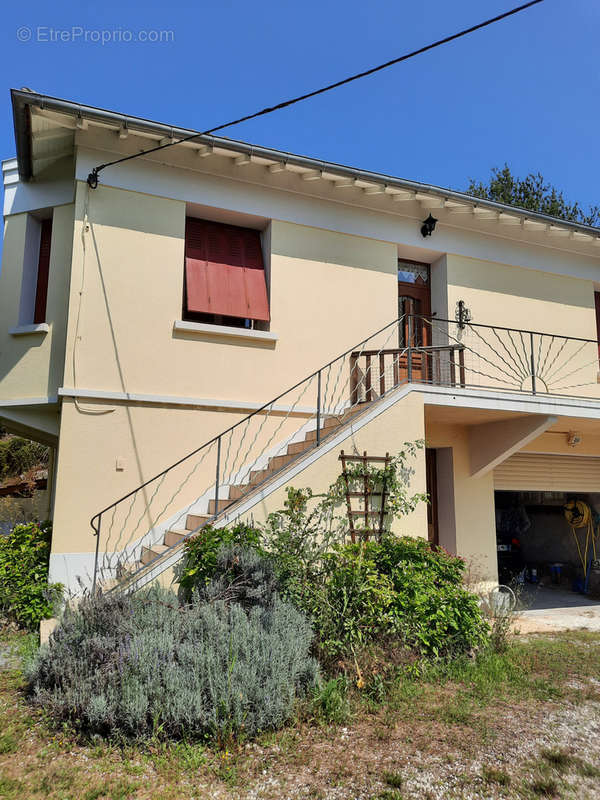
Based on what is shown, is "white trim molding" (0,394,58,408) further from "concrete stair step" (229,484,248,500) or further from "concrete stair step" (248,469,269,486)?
"concrete stair step" (248,469,269,486)

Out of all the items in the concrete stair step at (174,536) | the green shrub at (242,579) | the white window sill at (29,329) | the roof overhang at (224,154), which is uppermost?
the roof overhang at (224,154)

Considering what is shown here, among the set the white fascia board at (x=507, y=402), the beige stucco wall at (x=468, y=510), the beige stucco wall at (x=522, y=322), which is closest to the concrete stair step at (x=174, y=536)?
the white fascia board at (x=507, y=402)

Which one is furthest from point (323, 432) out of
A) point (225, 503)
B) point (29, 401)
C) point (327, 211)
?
point (29, 401)

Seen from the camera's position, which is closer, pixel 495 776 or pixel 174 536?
pixel 495 776

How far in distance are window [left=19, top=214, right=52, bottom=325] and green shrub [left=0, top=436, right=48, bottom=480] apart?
28.8 feet

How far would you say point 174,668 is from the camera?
443 cm

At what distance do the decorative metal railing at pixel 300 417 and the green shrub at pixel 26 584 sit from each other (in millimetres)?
646

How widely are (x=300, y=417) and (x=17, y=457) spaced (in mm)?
10971

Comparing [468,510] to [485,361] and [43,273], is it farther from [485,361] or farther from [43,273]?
[43,273]

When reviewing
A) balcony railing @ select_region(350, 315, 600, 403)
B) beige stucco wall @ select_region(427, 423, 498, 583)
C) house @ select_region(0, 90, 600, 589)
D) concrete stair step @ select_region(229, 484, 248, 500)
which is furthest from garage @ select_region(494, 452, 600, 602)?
concrete stair step @ select_region(229, 484, 248, 500)

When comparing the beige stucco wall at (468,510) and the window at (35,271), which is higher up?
the window at (35,271)

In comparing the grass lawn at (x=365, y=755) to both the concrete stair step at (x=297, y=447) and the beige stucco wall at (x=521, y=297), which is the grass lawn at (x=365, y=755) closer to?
the concrete stair step at (x=297, y=447)

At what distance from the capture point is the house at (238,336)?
23.6 ft

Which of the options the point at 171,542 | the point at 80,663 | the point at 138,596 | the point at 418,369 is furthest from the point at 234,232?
the point at 80,663
